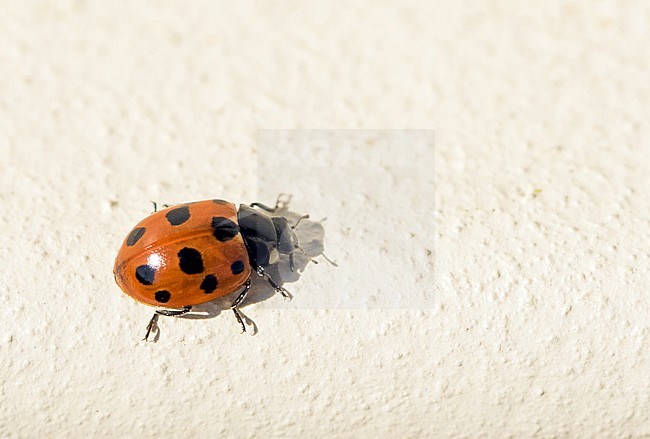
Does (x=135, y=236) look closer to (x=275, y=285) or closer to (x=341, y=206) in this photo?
(x=275, y=285)

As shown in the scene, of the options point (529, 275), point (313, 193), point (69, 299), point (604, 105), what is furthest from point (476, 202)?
point (69, 299)

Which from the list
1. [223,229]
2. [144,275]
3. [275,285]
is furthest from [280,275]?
[144,275]

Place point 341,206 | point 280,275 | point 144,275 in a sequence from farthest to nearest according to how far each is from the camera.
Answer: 1. point 341,206
2. point 280,275
3. point 144,275

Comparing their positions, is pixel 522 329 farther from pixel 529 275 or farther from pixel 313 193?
pixel 313 193

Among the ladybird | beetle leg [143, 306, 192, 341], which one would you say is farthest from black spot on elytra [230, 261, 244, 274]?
beetle leg [143, 306, 192, 341]

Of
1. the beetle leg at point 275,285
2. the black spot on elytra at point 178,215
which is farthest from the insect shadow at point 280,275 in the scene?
the black spot on elytra at point 178,215

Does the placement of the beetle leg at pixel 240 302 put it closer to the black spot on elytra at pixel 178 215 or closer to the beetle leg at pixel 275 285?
the beetle leg at pixel 275 285

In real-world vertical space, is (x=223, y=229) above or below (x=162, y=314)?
above
